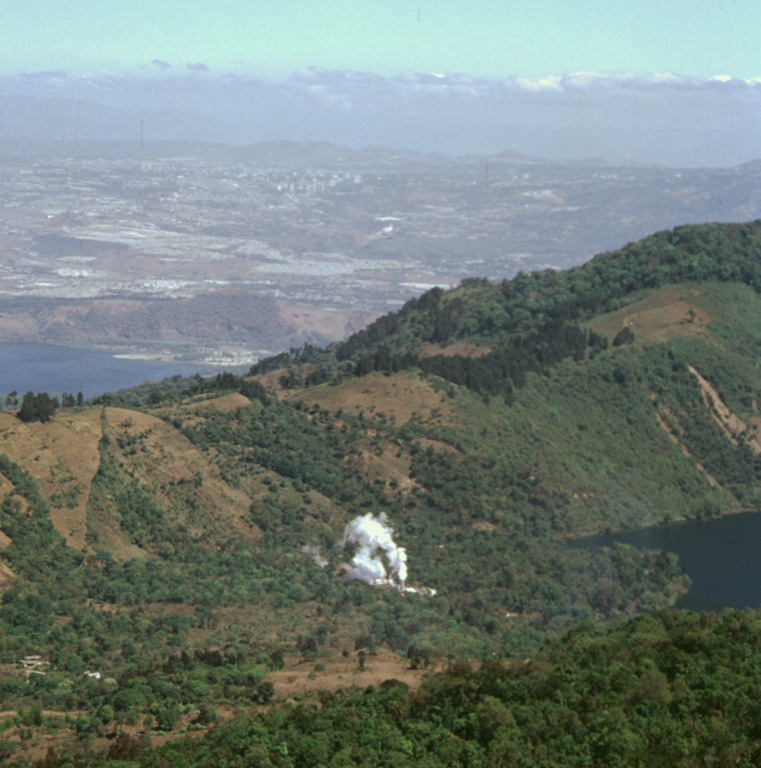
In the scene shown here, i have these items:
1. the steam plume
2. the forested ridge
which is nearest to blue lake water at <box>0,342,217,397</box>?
the forested ridge

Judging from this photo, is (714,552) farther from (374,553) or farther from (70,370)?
(70,370)

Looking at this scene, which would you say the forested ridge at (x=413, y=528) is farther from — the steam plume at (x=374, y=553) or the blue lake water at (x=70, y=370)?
the blue lake water at (x=70, y=370)

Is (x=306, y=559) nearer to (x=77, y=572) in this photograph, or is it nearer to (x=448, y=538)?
(x=448, y=538)

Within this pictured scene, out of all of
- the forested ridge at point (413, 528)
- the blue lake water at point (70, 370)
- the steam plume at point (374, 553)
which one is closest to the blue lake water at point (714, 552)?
the forested ridge at point (413, 528)

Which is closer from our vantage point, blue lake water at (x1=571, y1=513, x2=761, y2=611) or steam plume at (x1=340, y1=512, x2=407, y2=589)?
steam plume at (x1=340, y1=512, x2=407, y2=589)

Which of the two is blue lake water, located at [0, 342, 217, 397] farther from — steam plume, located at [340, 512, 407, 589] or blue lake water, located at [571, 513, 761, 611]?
blue lake water, located at [571, 513, 761, 611]

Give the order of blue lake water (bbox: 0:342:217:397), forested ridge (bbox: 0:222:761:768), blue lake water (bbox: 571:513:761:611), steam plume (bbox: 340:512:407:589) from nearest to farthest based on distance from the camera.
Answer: forested ridge (bbox: 0:222:761:768), steam plume (bbox: 340:512:407:589), blue lake water (bbox: 571:513:761:611), blue lake water (bbox: 0:342:217:397)

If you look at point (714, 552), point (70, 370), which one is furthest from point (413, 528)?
point (70, 370)
